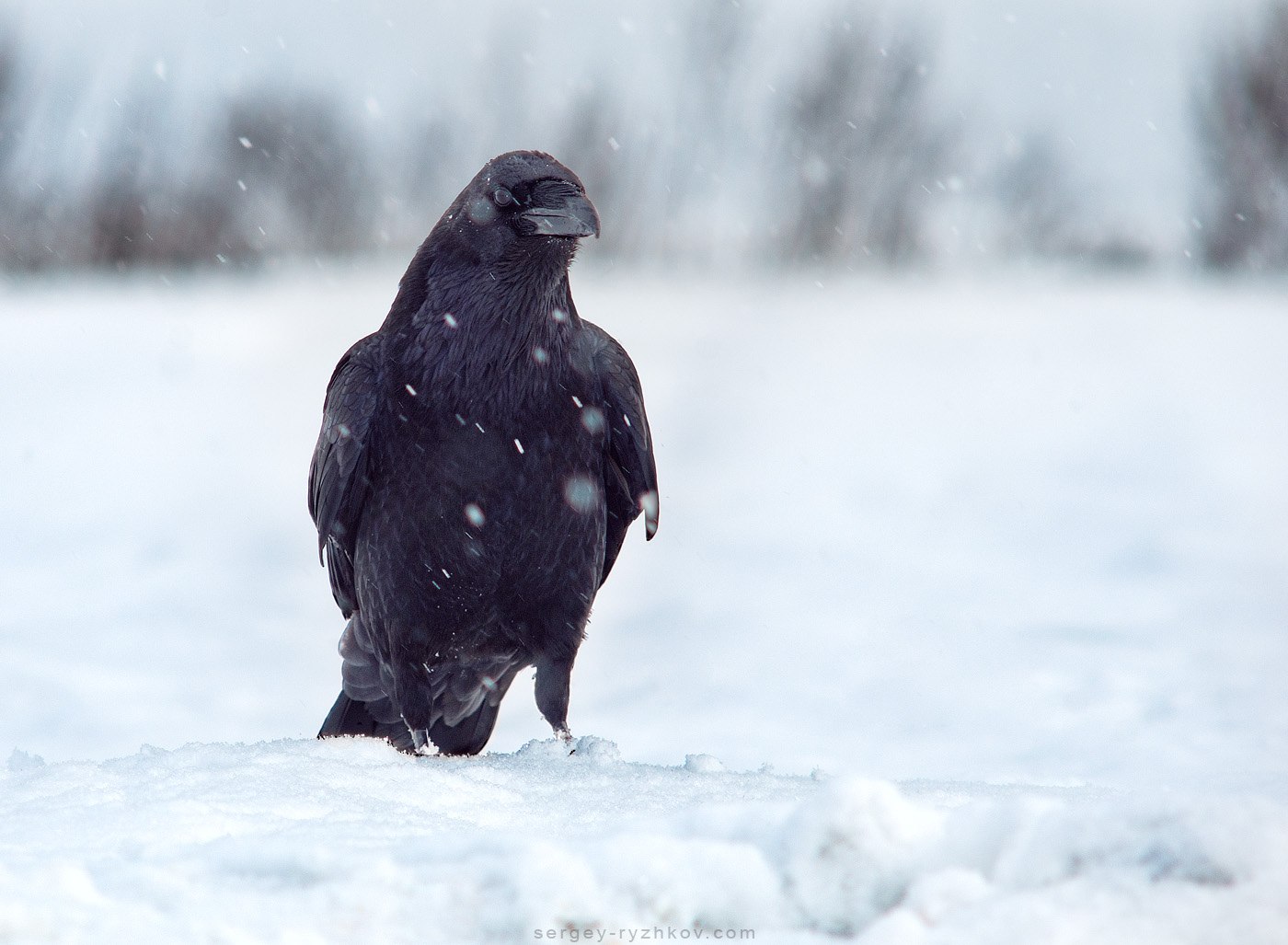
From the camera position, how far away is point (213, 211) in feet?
80.4

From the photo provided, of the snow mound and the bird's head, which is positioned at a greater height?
the bird's head

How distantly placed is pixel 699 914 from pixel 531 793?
104 cm

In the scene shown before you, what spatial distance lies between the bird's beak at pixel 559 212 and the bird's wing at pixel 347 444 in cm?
69

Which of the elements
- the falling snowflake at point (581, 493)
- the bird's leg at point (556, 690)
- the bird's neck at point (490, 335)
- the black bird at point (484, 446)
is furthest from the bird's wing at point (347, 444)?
the bird's leg at point (556, 690)

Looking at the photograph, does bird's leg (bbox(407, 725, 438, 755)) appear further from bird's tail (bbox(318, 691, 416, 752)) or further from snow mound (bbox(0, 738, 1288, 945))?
snow mound (bbox(0, 738, 1288, 945))

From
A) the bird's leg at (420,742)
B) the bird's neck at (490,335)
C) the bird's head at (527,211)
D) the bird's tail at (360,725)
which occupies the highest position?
the bird's head at (527,211)

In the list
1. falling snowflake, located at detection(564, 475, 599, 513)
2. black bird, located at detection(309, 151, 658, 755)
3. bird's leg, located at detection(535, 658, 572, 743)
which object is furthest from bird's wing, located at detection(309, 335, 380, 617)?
bird's leg, located at detection(535, 658, 572, 743)

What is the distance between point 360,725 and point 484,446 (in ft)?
4.72

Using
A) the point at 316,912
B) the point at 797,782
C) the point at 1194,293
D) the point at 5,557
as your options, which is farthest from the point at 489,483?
the point at 1194,293

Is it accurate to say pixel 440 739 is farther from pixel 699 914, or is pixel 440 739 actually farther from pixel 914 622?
pixel 914 622

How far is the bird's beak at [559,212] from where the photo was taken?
146 inches

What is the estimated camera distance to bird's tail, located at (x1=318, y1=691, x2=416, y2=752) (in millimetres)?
4387

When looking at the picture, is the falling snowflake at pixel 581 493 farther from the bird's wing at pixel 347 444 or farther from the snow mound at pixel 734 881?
the snow mound at pixel 734 881

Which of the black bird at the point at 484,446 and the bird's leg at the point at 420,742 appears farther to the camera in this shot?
the bird's leg at the point at 420,742
